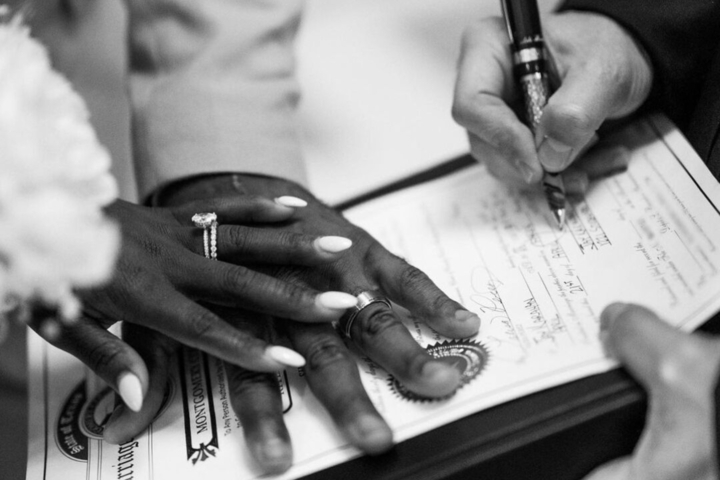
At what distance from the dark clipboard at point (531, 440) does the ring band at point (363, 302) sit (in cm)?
11

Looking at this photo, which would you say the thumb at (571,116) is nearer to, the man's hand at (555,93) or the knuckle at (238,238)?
the man's hand at (555,93)

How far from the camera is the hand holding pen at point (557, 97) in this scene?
1.74 feet

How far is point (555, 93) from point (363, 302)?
24 cm

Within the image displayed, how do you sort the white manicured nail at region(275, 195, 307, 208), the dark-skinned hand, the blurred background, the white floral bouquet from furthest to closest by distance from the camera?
the blurred background → the white manicured nail at region(275, 195, 307, 208) → the dark-skinned hand → the white floral bouquet

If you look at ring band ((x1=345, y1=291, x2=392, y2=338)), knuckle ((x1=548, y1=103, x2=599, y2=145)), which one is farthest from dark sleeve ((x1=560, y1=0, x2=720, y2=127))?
ring band ((x1=345, y1=291, x2=392, y2=338))

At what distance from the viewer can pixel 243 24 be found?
72cm

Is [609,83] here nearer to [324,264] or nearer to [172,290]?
[324,264]

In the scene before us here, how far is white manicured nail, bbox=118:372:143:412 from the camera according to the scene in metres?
0.45

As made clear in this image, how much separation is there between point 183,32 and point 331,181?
24cm

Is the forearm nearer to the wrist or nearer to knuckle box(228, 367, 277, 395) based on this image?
the wrist

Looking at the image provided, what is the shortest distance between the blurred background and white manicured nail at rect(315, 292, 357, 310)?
0.25 m

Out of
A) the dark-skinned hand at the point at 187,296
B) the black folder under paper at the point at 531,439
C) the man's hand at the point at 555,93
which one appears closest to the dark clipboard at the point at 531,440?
the black folder under paper at the point at 531,439

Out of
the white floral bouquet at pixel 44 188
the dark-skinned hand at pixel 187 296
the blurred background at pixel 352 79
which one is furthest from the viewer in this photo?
the blurred background at pixel 352 79

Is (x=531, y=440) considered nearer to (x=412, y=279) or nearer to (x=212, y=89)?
(x=412, y=279)
